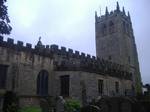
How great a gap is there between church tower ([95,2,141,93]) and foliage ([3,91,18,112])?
92.5 feet

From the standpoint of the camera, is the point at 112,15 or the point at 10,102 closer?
the point at 10,102

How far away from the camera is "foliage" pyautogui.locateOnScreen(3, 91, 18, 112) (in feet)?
60.4

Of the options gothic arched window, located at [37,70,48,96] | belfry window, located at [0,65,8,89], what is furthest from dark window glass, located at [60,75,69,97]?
belfry window, located at [0,65,8,89]

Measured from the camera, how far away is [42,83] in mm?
26203

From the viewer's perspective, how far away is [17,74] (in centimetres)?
2391

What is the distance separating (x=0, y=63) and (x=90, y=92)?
9.54 m

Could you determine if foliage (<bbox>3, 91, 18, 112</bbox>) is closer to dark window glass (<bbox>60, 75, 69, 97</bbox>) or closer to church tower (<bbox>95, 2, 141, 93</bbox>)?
dark window glass (<bbox>60, 75, 69, 97</bbox>)

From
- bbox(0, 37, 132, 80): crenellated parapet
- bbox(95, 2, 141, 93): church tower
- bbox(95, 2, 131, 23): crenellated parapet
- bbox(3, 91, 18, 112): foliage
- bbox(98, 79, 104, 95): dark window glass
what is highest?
bbox(95, 2, 131, 23): crenellated parapet

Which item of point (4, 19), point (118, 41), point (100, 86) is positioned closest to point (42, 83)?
point (100, 86)

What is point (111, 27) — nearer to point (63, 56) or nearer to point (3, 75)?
point (63, 56)

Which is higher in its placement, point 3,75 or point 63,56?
point 63,56

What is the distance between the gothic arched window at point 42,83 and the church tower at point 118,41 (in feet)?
71.7

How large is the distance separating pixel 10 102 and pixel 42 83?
6.69 metres

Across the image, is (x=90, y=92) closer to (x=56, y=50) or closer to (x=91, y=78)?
(x=91, y=78)
